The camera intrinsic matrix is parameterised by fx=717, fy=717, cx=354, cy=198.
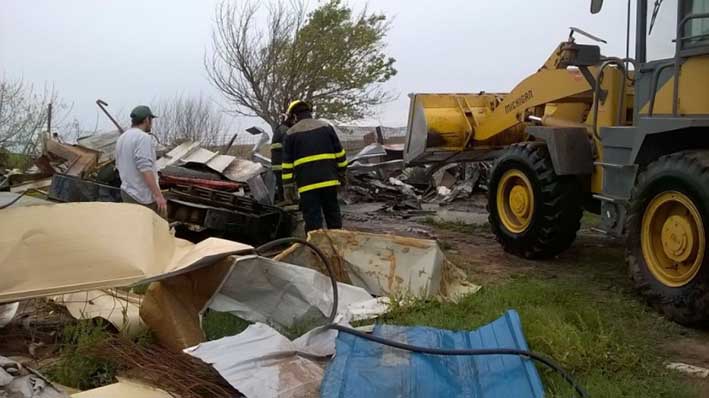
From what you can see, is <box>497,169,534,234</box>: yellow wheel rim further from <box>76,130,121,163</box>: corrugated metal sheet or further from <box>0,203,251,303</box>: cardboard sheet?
<box>76,130,121,163</box>: corrugated metal sheet

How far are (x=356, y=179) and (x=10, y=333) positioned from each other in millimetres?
9953

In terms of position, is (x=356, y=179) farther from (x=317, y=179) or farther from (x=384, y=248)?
(x=384, y=248)

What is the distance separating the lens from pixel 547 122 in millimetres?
7695

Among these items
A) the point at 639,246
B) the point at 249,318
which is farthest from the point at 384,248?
the point at 639,246

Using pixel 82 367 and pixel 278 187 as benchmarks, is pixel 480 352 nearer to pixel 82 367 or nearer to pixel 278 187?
pixel 82 367

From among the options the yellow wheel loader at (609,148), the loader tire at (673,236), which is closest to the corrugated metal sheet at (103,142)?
the yellow wheel loader at (609,148)

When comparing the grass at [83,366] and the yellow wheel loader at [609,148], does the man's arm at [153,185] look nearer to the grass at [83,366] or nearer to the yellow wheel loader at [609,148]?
the grass at [83,366]

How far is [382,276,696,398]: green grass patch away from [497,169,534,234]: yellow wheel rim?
1.28m

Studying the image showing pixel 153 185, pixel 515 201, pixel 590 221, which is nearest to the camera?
pixel 153 185

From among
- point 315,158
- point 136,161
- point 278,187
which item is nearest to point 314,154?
point 315,158

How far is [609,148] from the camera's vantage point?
20.9ft

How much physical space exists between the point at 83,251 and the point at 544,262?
4840 millimetres

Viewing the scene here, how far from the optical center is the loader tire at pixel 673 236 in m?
4.92

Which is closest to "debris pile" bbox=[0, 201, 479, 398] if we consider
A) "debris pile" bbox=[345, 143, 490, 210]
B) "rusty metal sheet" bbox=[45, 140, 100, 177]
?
"rusty metal sheet" bbox=[45, 140, 100, 177]
